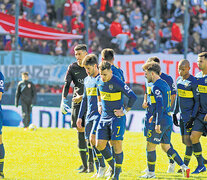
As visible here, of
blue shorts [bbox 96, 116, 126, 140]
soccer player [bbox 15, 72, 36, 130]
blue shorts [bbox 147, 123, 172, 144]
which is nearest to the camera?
blue shorts [bbox 96, 116, 126, 140]

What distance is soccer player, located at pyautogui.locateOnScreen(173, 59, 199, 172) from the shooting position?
8.77m

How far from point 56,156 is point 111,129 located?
380 cm

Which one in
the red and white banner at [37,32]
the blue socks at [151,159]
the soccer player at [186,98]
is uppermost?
the red and white banner at [37,32]

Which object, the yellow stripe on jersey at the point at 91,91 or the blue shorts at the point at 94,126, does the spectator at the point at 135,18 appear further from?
the blue shorts at the point at 94,126

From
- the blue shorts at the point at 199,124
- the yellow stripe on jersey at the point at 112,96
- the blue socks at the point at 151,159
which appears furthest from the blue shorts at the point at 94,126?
the blue shorts at the point at 199,124

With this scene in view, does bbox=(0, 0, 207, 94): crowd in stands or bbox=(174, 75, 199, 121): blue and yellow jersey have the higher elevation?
bbox=(0, 0, 207, 94): crowd in stands

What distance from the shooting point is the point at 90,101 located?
27.1 feet

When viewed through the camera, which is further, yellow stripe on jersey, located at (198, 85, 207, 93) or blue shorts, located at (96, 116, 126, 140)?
yellow stripe on jersey, located at (198, 85, 207, 93)

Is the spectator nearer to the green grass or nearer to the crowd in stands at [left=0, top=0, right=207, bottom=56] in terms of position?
the crowd in stands at [left=0, top=0, right=207, bottom=56]

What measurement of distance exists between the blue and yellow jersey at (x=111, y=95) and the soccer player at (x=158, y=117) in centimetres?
49

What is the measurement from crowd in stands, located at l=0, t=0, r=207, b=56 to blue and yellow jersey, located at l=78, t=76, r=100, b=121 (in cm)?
1149

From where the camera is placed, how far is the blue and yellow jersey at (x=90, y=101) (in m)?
8.19

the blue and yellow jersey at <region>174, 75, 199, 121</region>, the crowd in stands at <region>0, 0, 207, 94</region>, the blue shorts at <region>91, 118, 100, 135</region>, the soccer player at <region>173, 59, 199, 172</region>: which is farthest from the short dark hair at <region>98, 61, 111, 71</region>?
the crowd in stands at <region>0, 0, 207, 94</region>

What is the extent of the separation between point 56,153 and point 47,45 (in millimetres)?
10139
